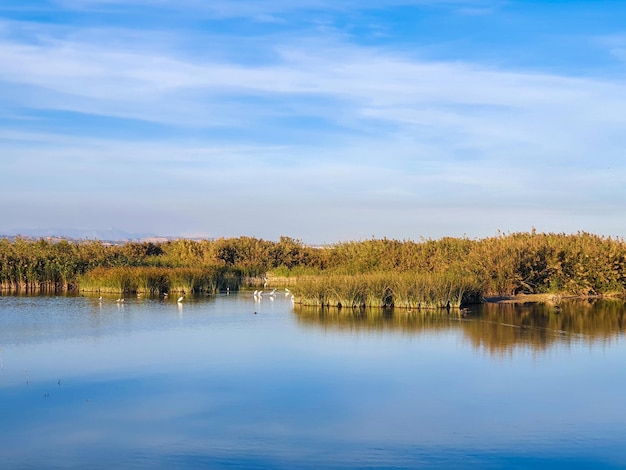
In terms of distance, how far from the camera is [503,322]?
747 inches

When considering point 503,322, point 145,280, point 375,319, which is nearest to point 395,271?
point 375,319

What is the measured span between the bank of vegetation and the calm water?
3.51 metres

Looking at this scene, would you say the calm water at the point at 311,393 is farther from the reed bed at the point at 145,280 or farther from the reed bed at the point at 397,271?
the reed bed at the point at 145,280

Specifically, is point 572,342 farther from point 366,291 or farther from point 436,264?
point 436,264

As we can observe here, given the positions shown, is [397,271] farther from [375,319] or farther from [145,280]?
[145,280]

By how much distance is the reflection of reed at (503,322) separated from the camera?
16.2m

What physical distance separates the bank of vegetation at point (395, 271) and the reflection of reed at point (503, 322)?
90 centimetres

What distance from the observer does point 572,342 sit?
15.8m

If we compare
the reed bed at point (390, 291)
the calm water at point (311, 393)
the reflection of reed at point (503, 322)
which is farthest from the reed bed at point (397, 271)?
the calm water at point (311, 393)

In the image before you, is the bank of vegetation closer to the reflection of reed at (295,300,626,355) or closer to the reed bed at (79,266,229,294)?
the reed bed at (79,266,229,294)

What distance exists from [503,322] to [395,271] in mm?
7665

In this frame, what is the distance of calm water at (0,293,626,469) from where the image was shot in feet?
27.4

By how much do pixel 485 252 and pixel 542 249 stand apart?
6.88 feet

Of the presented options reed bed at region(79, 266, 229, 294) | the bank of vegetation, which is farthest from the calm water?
reed bed at region(79, 266, 229, 294)
